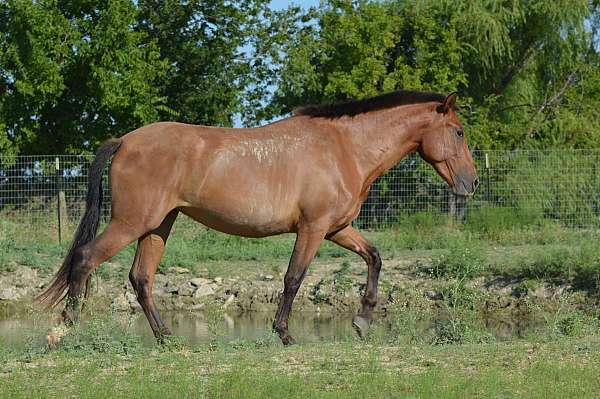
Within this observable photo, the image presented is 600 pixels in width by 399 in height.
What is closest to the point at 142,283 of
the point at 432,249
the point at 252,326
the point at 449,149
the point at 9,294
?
the point at 449,149

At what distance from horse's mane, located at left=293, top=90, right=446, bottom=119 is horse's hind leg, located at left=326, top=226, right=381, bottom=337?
1169 millimetres

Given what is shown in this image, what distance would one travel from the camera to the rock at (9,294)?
14.5 metres

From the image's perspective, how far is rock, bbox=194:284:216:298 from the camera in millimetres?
14617

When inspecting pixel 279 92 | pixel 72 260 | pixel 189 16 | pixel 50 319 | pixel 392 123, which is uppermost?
pixel 189 16

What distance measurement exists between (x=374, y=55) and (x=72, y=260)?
1520 centimetres

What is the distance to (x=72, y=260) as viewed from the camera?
8852mm

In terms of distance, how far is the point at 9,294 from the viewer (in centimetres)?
1452

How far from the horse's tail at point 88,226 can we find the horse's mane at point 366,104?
1912 mm

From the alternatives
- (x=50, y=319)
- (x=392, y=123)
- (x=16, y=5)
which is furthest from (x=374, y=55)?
(x=50, y=319)

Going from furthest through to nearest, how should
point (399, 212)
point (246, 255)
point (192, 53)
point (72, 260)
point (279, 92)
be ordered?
point (279, 92)
point (192, 53)
point (399, 212)
point (246, 255)
point (72, 260)

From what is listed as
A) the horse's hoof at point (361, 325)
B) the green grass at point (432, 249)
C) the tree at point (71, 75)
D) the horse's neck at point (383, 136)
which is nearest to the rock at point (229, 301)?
the green grass at point (432, 249)

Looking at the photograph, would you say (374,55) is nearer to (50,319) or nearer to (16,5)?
(16,5)

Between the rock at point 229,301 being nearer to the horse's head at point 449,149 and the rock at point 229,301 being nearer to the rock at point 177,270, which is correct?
the rock at point 177,270

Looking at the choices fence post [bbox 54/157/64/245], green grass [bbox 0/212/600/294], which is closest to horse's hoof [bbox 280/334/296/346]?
green grass [bbox 0/212/600/294]
